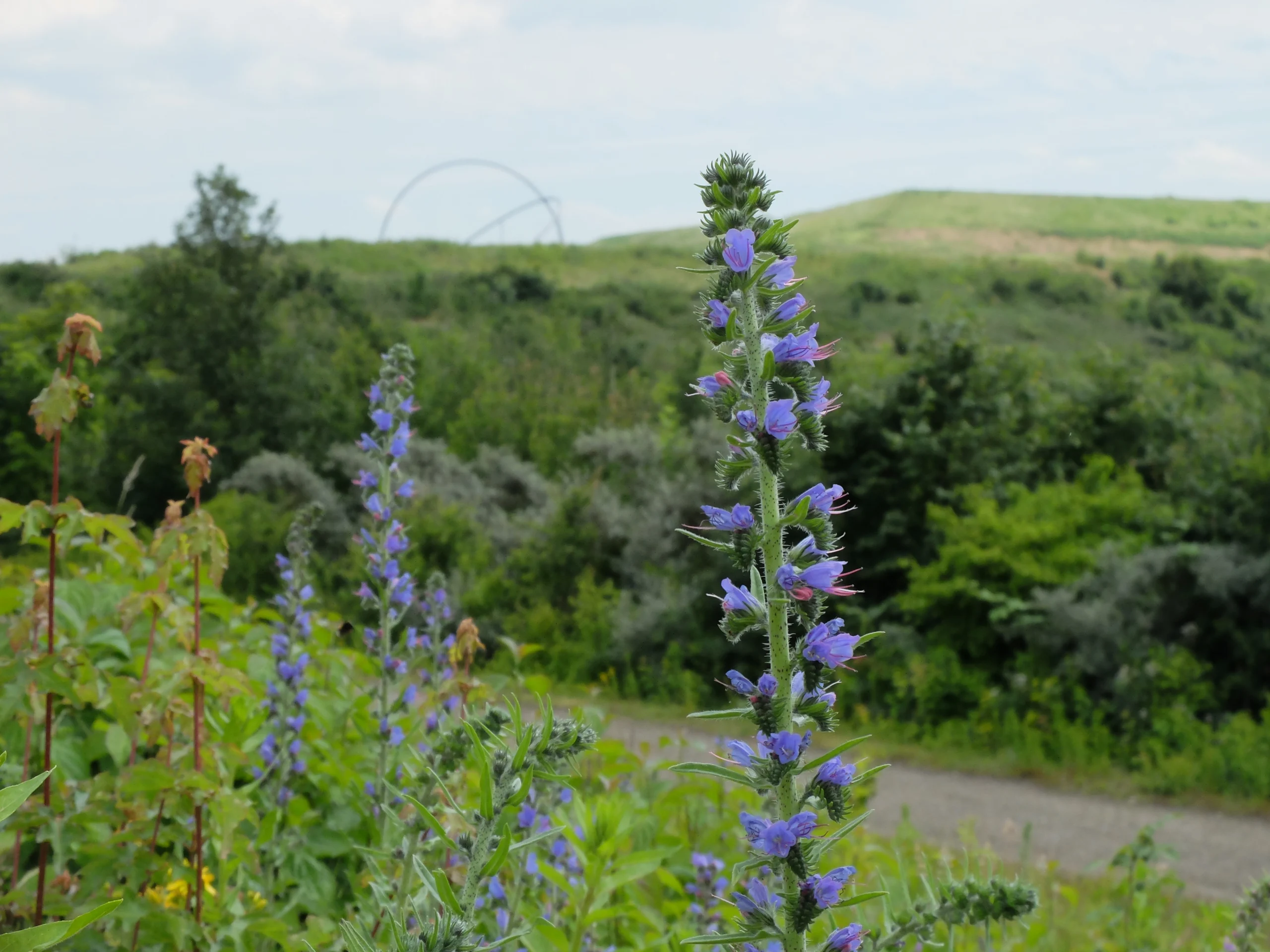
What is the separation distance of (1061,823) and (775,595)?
9.10 metres

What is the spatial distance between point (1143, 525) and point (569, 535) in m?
7.48

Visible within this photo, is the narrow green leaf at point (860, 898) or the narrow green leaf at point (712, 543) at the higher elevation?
the narrow green leaf at point (712, 543)

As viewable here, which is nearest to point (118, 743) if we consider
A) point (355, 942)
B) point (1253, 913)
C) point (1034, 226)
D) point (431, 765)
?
point (431, 765)

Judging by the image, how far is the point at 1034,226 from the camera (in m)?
58.6

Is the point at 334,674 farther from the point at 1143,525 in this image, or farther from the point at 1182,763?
the point at 1143,525

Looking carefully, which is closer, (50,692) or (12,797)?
(12,797)

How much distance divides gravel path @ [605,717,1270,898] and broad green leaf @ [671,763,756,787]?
6.02 m

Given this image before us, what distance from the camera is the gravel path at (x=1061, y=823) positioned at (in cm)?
851

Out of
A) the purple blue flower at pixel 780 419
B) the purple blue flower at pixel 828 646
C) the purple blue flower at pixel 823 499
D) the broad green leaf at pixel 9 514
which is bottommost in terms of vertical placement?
the purple blue flower at pixel 828 646

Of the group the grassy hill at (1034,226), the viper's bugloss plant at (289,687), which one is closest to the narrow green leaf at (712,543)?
the viper's bugloss plant at (289,687)

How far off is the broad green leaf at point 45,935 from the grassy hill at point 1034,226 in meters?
52.0

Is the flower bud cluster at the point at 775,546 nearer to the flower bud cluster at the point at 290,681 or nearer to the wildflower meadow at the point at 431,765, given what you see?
the wildflower meadow at the point at 431,765

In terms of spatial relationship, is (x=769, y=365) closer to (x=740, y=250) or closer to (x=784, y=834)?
(x=740, y=250)

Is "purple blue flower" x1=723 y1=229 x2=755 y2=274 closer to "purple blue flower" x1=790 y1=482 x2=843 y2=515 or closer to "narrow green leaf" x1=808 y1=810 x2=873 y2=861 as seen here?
"purple blue flower" x1=790 y1=482 x2=843 y2=515
